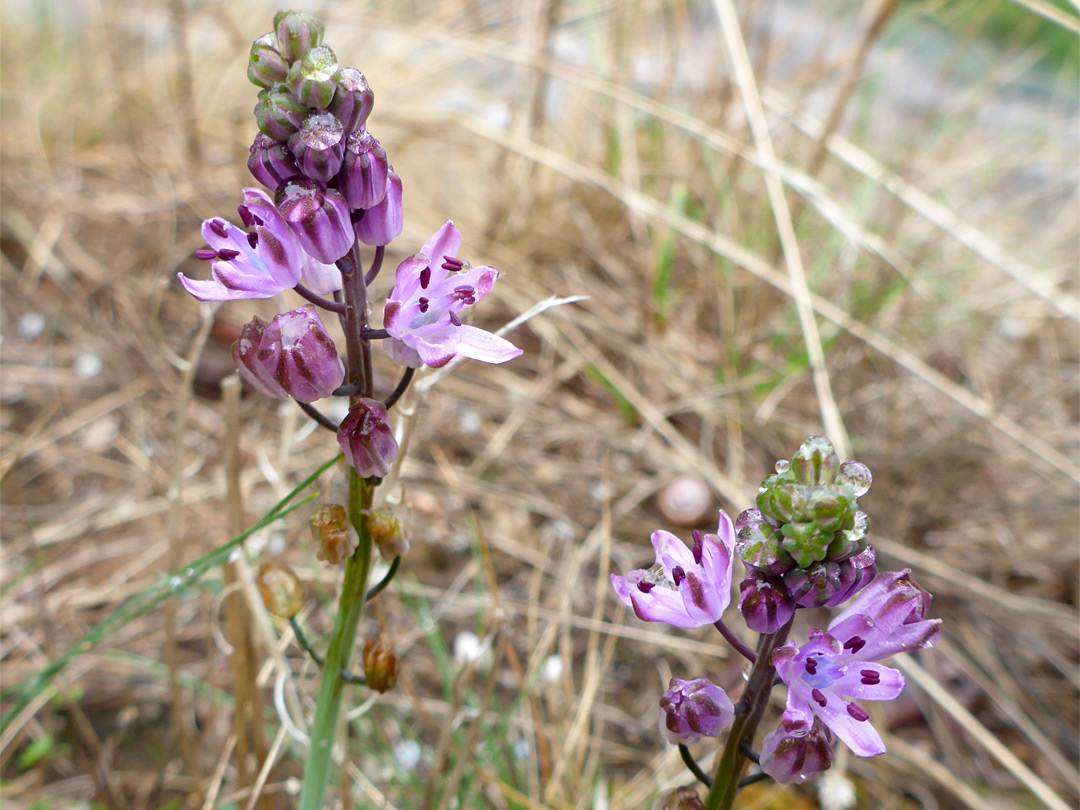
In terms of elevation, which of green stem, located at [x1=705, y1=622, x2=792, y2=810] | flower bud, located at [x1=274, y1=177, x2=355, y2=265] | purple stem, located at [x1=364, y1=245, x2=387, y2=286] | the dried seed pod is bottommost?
the dried seed pod

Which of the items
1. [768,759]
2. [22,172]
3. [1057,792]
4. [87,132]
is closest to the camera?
[768,759]

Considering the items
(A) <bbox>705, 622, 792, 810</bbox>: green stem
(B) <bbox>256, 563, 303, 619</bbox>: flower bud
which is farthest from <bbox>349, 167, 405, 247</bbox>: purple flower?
(A) <bbox>705, 622, 792, 810</bbox>: green stem

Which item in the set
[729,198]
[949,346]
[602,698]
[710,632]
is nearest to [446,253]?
[602,698]

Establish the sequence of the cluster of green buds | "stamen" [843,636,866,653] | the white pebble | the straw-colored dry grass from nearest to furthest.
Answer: the cluster of green buds < "stamen" [843,636,866,653] < the straw-colored dry grass < the white pebble

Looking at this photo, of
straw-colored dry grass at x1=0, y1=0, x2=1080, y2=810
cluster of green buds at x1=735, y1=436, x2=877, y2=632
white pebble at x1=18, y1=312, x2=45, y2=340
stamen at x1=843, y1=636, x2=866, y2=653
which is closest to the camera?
cluster of green buds at x1=735, y1=436, x2=877, y2=632

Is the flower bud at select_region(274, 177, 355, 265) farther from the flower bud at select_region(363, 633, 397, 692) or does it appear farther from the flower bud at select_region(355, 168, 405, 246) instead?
the flower bud at select_region(363, 633, 397, 692)

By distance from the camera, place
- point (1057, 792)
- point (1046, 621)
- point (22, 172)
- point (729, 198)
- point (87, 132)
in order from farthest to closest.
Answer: point (87, 132)
point (22, 172)
point (729, 198)
point (1046, 621)
point (1057, 792)

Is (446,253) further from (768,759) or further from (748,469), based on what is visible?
(748,469)
